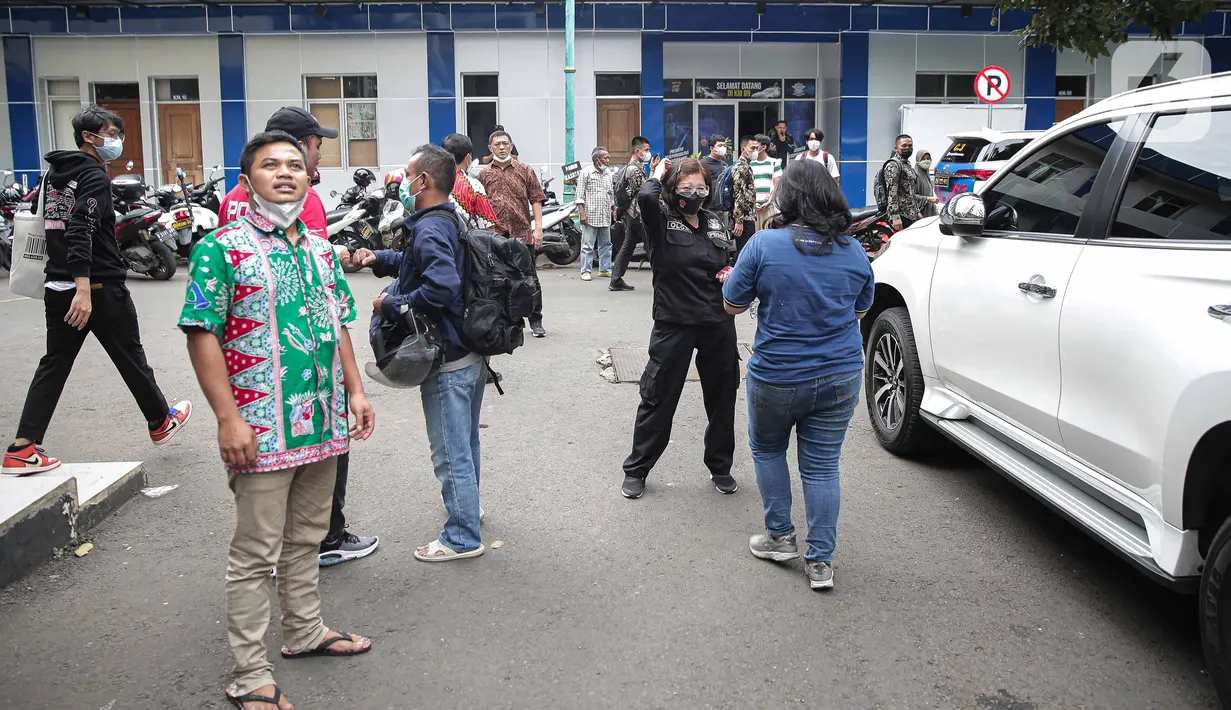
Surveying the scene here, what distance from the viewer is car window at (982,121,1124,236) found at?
4.18 metres

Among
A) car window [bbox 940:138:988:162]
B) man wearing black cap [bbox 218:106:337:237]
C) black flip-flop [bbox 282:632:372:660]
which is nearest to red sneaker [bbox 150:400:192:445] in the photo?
man wearing black cap [bbox 218:106:337:237]

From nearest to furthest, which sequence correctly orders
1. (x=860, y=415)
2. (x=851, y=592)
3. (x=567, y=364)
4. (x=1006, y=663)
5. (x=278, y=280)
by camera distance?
(x=278, y=280) < (x=1006, y=663) < (x=851, y=592) < (x=860, y=415) < (x=567, y=364)

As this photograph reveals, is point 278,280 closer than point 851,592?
Yes

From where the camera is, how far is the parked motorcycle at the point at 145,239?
→ 1421 cm

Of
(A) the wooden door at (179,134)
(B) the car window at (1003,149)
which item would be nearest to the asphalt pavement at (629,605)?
(B) the car window at (1003,149)

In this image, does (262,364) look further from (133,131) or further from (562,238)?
(133,131)

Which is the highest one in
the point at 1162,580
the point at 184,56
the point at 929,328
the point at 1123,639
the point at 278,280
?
the point at 184,56

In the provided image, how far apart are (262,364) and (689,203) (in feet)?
8.03

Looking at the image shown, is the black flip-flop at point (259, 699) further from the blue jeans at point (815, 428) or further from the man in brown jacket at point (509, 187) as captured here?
the man in brown jacket at point (509, 187)

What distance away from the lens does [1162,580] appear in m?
3.31

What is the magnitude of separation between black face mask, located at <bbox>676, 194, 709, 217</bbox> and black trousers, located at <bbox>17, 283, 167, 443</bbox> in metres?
2.99

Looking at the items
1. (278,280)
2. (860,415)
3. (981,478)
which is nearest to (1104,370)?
(981,478)

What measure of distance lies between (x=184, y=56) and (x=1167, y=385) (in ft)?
73.1

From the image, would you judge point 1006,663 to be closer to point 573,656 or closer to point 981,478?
point 573,656
